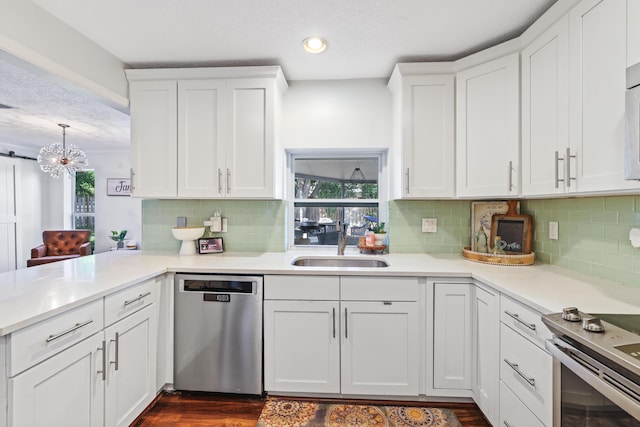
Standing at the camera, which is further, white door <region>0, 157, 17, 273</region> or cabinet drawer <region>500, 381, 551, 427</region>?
white door <region>0, 157, 17, 273</region>

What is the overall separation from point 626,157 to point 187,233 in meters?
2.56

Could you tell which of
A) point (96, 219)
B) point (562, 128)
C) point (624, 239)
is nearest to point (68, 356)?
point (562, 128)

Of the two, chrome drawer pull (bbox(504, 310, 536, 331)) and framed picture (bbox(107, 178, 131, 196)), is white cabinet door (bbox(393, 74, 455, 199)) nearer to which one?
chrome drawer pull (bbox(504, 310, 536, 331))

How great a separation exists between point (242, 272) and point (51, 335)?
926mm

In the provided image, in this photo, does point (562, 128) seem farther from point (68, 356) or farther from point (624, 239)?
point (68, 356)

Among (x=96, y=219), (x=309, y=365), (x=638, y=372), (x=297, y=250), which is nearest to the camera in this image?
(x=638, y=372)

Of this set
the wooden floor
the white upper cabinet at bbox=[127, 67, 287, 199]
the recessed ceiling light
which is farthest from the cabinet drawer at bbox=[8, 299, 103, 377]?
the recessed ceiling light

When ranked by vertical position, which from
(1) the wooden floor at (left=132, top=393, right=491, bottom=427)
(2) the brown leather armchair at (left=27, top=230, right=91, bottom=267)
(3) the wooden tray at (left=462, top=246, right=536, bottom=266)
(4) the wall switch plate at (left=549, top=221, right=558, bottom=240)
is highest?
(4) the wall switch plate at (left=549, top=221, right=558, bottom=240)

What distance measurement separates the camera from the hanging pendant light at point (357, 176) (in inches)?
110

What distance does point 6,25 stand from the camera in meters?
1.45

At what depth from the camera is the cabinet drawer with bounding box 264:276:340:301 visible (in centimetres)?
189

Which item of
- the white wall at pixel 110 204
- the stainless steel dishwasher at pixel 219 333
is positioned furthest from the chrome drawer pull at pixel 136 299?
the white wall at pixel 110 204

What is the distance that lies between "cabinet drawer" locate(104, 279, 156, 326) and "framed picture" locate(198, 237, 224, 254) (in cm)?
61

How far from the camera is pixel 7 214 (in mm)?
5016
